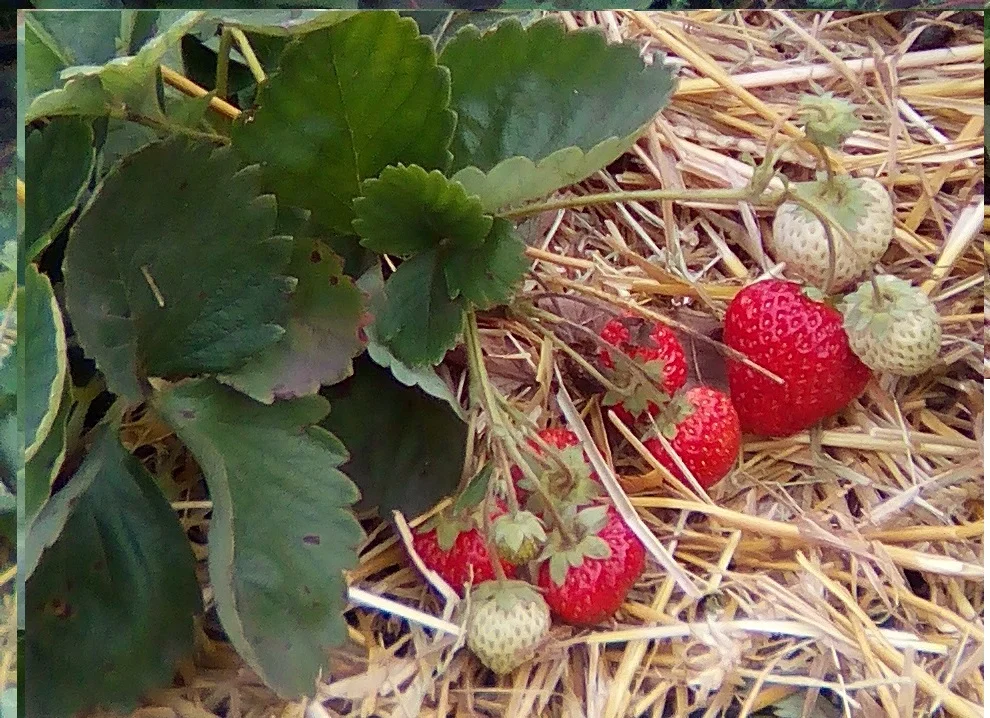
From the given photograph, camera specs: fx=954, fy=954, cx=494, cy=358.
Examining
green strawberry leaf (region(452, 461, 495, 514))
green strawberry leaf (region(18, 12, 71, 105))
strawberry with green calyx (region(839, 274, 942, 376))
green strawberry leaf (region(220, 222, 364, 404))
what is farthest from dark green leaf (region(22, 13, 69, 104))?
strawberry with green calyx (region(839, 274, 942, 376))

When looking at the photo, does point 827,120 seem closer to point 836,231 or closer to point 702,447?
point 836,231

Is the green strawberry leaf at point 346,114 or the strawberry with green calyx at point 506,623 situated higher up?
the green strawberry leaf at point 346,114

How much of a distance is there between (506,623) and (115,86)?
0.25 m

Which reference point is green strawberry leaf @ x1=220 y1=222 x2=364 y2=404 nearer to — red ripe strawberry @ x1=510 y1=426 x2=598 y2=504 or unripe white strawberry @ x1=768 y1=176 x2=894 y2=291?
red ripe strawberry @ x1=510 y1=426 x2=598 y2=504

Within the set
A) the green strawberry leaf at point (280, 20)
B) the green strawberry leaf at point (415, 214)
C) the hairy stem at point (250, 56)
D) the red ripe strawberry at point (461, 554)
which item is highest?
the green strawberry leaf at point (280, 20)

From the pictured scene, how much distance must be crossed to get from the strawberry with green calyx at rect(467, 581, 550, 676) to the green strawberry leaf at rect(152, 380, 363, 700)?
56mm

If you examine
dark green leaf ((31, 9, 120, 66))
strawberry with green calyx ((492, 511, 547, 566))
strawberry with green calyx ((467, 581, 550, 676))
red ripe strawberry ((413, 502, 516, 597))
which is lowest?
strawberry with green calyx ((467, 581, 550, 676))

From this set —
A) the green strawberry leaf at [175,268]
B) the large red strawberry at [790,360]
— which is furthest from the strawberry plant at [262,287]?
the large red strawberry at [790,360]

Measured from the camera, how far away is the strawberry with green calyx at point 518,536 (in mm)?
381

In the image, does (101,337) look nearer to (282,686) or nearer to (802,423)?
(282,686)

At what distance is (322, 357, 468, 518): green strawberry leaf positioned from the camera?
0.40 m

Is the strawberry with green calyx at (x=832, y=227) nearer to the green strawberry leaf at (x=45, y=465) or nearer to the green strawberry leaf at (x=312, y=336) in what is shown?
the green strawberry leaf at (x=312, y=336)

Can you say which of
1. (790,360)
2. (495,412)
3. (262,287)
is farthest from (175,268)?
(790,360)

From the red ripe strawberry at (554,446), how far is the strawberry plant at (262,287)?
0.02m
